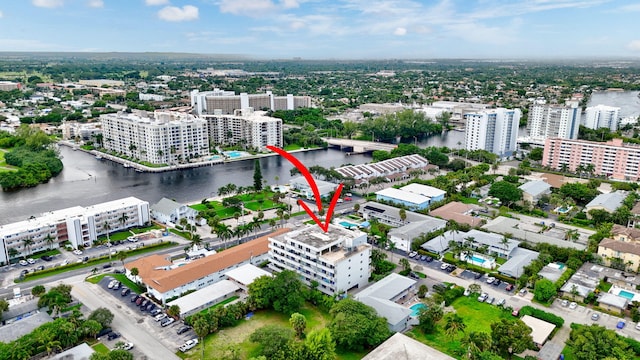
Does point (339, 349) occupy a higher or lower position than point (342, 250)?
lower

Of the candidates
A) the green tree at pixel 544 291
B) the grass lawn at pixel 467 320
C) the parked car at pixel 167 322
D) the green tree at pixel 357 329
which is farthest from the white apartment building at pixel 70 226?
the green tree at pixel 544 291

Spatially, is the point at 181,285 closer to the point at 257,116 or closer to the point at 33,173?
the point at 33,173

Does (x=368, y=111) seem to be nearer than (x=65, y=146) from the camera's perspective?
No

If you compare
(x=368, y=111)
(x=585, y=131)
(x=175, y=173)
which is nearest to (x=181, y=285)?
(x=175, y=173)

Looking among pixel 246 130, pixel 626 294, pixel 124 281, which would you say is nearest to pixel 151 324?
pixel 124 281

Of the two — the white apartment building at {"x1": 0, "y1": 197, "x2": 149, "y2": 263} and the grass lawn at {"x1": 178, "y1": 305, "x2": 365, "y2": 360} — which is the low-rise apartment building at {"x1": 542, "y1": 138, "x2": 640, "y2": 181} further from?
the white apartment building at {"x1": 0, "y1": 197, "x2": 149, "y2": 263}

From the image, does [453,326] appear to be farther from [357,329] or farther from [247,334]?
[247,334]

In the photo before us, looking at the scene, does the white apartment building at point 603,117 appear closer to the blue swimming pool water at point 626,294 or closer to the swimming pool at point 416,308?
the blue swimming pool water at point 626,294
